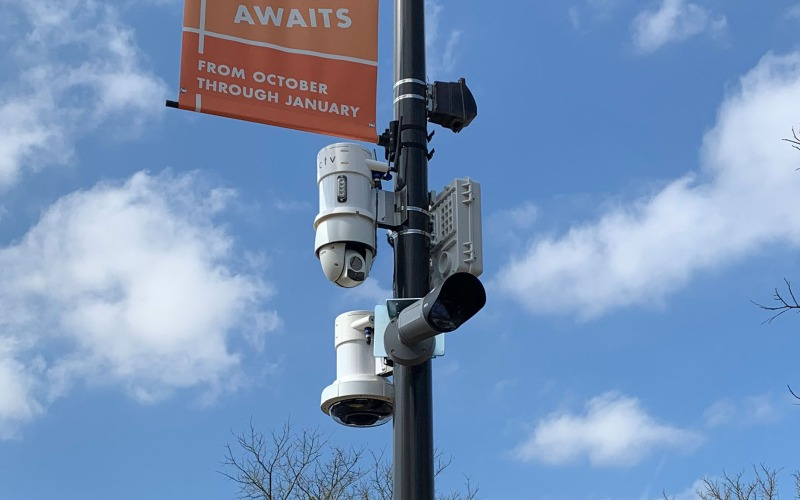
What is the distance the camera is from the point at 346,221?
20.8 feet

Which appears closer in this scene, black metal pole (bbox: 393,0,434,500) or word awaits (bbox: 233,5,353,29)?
black metal pole (bbox: 393,0,434,500)

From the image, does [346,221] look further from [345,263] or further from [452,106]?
[452,106]

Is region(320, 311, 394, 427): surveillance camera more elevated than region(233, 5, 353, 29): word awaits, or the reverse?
region(233, 5, 353, 29): word awaits

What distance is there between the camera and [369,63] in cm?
736

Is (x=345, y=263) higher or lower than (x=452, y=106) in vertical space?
lower

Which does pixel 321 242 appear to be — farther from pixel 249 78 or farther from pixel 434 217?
pixel 249 78

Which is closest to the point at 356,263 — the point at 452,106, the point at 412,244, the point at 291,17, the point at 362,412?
the point at 412,244

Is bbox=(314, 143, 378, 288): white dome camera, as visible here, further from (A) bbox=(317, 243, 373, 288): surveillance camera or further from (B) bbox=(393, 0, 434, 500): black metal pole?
(B) bbox=(393, 0, 434, 500): black metal pole

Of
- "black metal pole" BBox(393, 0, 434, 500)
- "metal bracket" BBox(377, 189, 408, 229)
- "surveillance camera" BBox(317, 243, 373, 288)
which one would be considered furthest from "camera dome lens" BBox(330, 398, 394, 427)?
"metal bracket" BBox(377, 189, 408, 229)

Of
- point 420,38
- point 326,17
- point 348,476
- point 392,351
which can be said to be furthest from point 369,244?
point 348,476

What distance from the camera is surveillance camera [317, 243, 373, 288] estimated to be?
6355mm

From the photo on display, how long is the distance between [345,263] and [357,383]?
694 millimetres

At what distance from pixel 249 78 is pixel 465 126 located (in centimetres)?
141

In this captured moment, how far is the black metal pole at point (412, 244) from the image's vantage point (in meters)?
5.72
